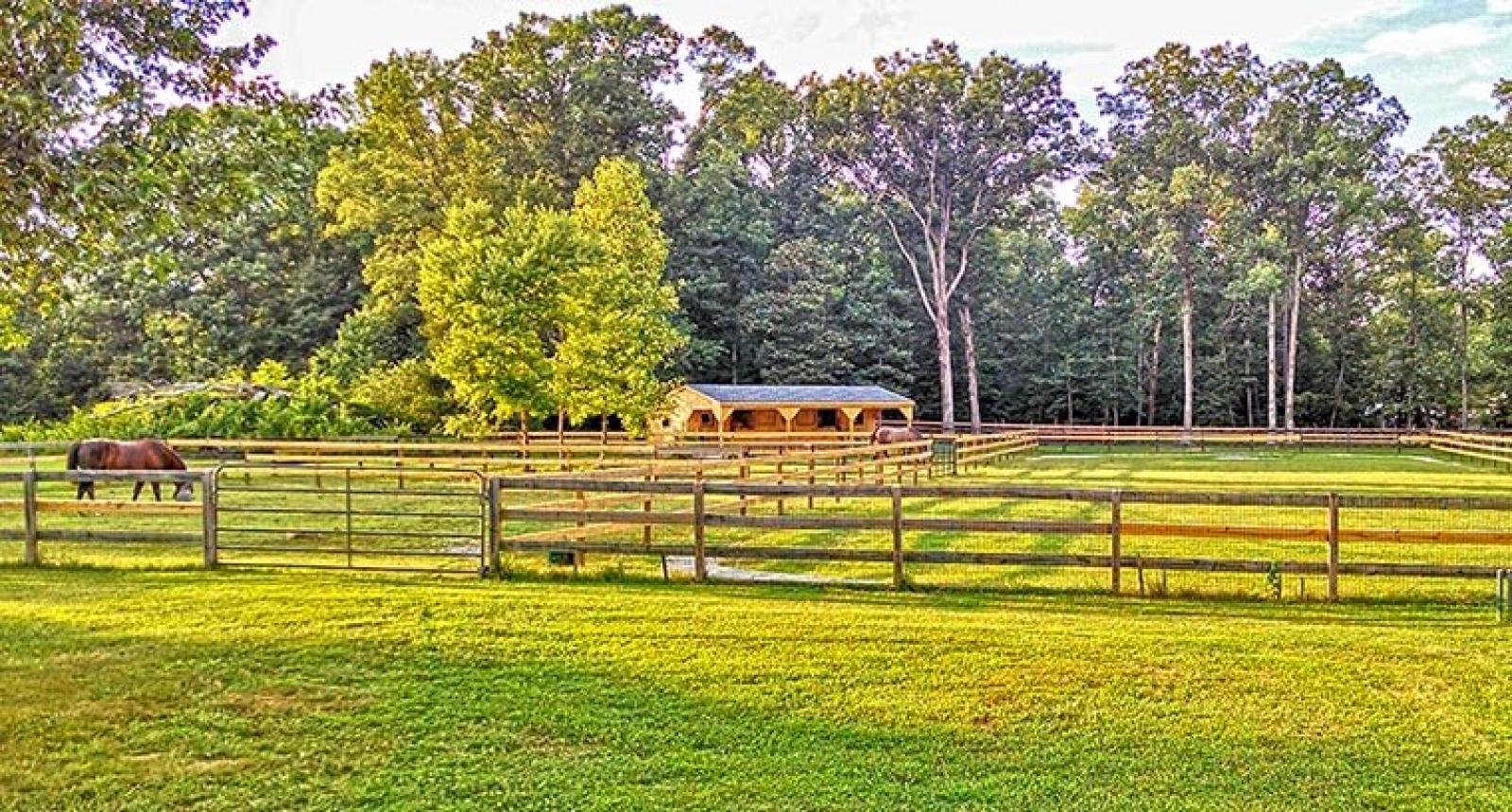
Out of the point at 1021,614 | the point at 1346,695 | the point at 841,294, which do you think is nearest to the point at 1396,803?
the point at 1346,695

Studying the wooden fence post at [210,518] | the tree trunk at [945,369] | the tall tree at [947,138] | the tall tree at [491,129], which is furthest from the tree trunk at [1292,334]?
the wooden fence post at [210,518]

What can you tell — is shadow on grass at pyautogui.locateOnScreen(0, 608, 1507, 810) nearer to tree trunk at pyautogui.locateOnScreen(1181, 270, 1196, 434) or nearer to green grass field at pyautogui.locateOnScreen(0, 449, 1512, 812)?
green grass field at pyautogui.locateOnScreen(0, 449, 1512, 812)

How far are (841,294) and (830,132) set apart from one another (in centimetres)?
711

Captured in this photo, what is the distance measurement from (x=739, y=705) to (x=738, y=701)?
6 cm

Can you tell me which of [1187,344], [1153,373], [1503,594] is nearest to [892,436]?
[1503,594]

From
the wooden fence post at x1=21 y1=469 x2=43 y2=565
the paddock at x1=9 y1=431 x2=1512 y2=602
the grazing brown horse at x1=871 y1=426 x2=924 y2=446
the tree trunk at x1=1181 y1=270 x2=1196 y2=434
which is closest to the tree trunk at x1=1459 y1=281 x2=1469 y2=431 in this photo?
the tree trunk at x1=1181 y1=270 x2=1196 y2=434

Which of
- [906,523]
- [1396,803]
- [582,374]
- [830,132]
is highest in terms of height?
[830,132]

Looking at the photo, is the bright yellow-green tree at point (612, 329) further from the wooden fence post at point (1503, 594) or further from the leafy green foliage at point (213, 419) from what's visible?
the wooden fence post at point (1503, 594)

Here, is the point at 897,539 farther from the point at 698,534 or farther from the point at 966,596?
the point at 698,534

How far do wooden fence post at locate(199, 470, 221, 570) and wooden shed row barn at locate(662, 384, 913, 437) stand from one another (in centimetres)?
2615

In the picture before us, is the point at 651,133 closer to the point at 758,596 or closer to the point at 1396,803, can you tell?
the point at 758,596

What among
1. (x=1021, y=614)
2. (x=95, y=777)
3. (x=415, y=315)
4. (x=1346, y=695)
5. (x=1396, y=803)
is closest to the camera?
(x=1396, y=803)

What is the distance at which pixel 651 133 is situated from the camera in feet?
154

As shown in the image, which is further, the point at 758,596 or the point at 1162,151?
the point at 1162,151
